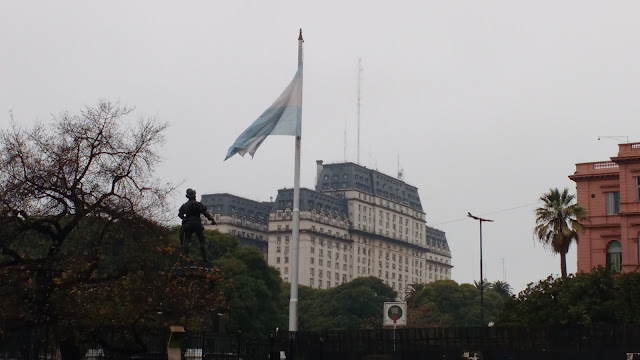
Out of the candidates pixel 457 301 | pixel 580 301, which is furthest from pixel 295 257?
pixel 457 301

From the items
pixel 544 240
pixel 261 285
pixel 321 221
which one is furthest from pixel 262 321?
pixel 321 221

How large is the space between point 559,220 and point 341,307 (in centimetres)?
8278

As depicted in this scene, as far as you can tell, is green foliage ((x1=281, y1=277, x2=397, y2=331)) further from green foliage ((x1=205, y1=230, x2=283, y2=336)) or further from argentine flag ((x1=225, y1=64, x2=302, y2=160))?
argentine flag ((x1=225, y1=64, x2=302, y2=160))

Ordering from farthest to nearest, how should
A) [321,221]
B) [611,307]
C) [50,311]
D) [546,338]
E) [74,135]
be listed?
[321,221], [611,307], [546,338], [74,135], [50,311]

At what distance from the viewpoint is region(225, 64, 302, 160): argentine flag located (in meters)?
32.9

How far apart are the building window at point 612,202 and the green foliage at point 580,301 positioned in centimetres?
1644

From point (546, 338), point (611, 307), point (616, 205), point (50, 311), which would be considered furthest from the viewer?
point (616, 205)

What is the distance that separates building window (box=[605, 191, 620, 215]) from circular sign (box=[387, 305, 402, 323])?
2218 cm

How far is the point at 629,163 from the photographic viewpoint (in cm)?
6888

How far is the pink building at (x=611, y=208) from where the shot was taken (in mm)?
68000

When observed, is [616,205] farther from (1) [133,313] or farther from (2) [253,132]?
(1) [133,313]

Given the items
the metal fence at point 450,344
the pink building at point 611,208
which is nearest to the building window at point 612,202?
the pink building at point 611,208

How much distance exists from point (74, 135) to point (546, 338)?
20.0m

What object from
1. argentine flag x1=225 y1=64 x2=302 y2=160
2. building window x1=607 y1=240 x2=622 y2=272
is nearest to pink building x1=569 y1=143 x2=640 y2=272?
building window x1=607 y1=240 x2=622 y2=272
